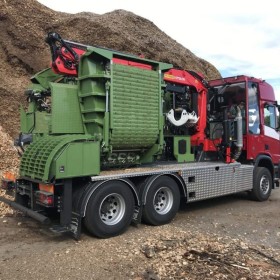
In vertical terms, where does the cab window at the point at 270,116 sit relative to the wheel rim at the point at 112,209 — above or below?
above

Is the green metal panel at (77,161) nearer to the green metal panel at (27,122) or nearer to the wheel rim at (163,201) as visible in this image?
the wheel rim at (163,201)

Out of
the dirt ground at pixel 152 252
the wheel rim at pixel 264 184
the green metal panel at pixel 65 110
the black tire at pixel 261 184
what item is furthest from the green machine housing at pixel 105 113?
the wheel rim at pixel 264 184

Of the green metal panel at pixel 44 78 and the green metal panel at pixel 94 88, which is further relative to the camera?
the green metal panel at pixel 44 78

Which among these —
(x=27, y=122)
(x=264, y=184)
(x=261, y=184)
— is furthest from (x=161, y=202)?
(x=264, y=184)

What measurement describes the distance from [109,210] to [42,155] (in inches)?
58.1

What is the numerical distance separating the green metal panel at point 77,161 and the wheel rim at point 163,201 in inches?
62.5

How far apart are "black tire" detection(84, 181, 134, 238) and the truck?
2cm

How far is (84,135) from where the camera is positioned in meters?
6.60

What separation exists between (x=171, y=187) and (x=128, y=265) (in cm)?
250

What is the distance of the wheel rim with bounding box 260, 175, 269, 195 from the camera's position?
9744 mm

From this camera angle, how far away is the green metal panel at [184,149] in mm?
8602

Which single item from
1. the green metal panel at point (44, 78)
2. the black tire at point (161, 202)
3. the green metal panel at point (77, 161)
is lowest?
the black tire at point (161, 202)

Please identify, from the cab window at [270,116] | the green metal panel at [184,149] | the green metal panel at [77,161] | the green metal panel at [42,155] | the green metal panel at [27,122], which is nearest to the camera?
the green metal panel at [77,161]

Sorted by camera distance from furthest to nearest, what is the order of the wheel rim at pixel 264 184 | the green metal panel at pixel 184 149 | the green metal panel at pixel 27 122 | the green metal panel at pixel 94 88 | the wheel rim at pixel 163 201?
the wheel rim at pixel 264 184 < the green metal panel at pixel 184 149 < the green metal panel at pixel 27 122 < the wheel rim at pixel 163 201 < the green metal panel at pixel 94 88
